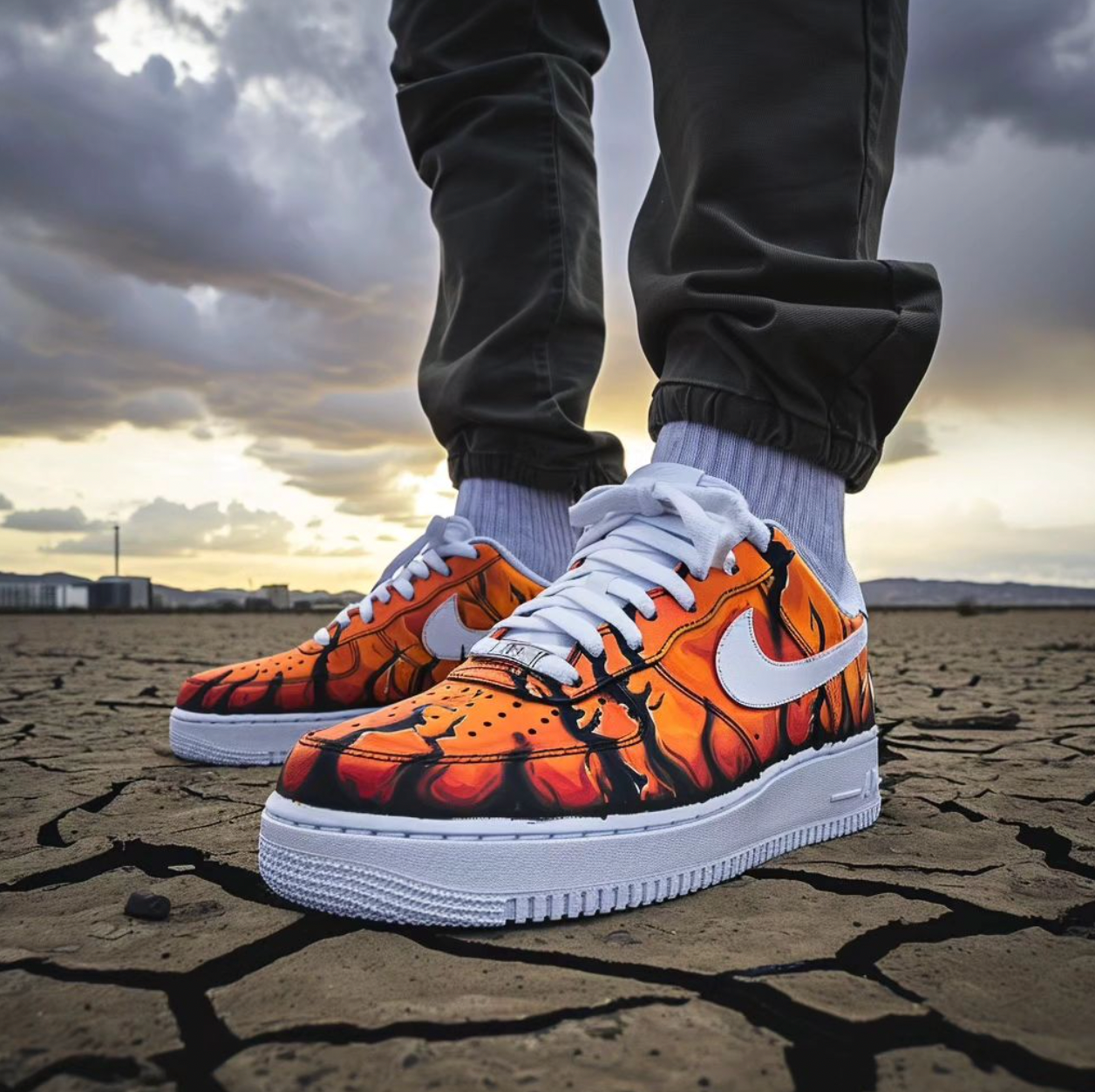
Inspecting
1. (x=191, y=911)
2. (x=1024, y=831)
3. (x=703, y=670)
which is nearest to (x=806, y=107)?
(x=703, y=670)

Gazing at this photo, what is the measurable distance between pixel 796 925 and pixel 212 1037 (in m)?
0.44

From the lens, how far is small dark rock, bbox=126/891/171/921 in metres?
0.75

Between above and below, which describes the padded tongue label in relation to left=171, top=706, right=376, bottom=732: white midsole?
above

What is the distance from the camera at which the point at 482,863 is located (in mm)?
722

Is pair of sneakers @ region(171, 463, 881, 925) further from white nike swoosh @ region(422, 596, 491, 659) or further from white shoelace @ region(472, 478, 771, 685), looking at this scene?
white nike swoosh @ region(422, 596, 491, 659)

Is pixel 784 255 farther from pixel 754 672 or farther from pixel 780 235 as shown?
pixel 754 672

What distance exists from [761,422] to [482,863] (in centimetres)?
53

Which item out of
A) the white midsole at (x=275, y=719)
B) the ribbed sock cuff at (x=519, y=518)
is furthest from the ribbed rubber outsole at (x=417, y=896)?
the ribbed sock cuff at (x=519, y=518)

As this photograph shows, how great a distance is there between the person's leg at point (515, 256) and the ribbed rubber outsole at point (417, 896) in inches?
29.8

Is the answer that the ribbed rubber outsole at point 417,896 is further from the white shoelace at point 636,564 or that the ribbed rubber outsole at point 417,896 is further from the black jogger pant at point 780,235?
the black jogger pant at point 780,235

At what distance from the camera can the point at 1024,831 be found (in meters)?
1.04

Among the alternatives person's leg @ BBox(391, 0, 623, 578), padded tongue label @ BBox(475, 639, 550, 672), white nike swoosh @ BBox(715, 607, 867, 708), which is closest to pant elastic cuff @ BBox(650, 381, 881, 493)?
white nike swoosh @ BBox(715, 607, 867, 708)

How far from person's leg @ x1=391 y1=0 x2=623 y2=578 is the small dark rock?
2.64ft

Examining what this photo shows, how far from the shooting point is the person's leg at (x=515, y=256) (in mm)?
1447
